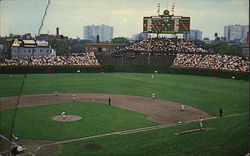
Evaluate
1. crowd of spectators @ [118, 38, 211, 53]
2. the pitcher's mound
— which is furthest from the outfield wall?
the pitcher's mound

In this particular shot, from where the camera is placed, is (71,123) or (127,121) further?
(127,121)

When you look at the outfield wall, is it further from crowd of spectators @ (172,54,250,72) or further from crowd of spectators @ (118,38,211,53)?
crowd of spectators @ (118,38,211,53)

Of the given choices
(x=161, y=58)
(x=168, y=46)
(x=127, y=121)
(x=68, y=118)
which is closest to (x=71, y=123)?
(x=68, y=118)

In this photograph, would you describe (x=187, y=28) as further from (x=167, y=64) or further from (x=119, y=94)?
(x=119, y=94)

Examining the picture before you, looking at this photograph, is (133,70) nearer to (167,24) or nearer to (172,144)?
(167,24)

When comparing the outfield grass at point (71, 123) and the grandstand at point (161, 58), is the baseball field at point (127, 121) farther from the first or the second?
the grandstand at point (161, 58)

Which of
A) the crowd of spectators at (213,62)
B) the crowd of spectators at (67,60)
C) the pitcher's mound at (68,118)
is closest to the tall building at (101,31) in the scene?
the crowd of spectators at (67,60)
